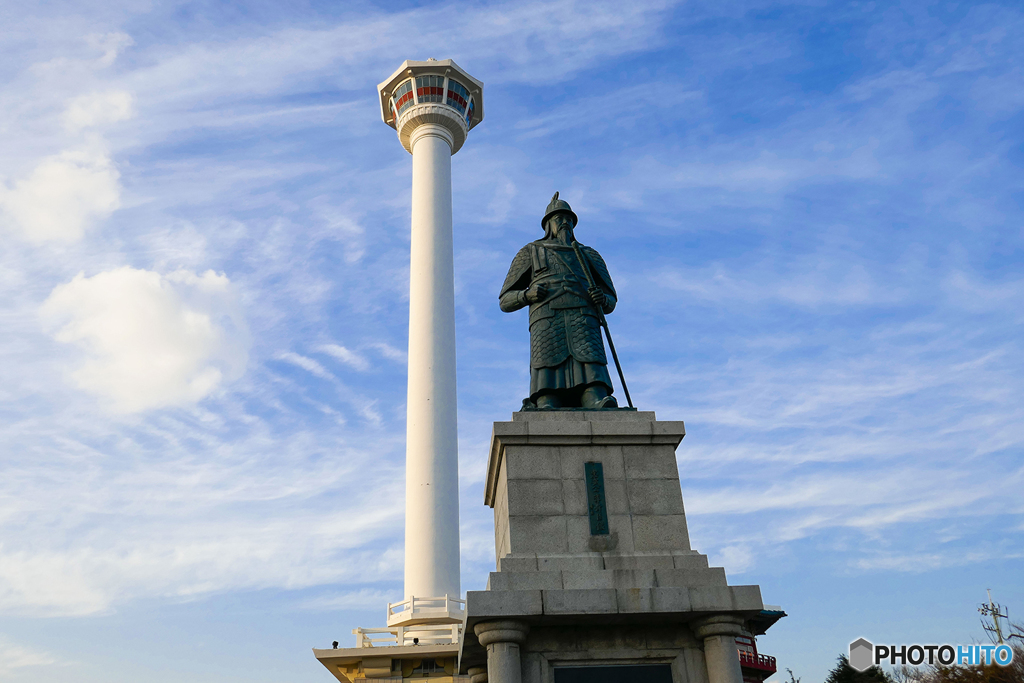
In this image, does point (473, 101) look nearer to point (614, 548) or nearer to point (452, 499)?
point (452, 499)

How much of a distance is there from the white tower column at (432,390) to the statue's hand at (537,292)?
2281 centimetres

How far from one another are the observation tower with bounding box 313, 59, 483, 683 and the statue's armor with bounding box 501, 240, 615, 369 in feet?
57.8

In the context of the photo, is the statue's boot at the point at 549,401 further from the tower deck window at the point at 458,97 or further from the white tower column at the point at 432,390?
the tower deck window at the point at 458,97

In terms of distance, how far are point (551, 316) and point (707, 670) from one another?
5.63 meters

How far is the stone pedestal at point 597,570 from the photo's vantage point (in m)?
9.59

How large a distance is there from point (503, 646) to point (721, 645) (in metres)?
2.59

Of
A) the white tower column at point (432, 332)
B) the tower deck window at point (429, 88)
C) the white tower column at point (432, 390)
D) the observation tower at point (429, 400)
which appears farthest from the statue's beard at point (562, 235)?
the tower deck window at point (429, 88)

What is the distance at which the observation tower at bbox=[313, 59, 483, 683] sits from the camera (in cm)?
2812

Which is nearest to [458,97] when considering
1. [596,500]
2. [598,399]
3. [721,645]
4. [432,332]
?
[432,332]

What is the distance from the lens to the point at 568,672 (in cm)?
977

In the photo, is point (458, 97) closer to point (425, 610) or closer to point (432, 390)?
point (432, 390)

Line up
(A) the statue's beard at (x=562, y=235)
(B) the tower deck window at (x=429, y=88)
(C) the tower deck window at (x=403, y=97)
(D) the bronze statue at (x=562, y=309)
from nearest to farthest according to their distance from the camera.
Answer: (D) the bronze statue at (x=562, y=309)
(A) the statue's beard at (x=562, y=235)
(B) the tower deck window at (x=429, y=88)
(C) the tower deck window at (x=403, y=97)

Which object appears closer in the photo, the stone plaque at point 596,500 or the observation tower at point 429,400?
the stone plaque at point 596,500

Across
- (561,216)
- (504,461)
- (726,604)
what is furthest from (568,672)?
(561,216)
